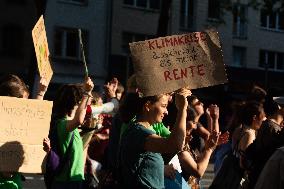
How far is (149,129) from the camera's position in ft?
16.6

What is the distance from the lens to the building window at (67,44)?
3416 centimetres

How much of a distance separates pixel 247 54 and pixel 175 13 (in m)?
4.49

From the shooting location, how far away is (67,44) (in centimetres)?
3472

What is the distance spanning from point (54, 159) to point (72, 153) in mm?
189

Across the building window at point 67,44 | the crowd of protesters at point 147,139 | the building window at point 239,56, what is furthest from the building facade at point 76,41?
the crowd of protesters at point 147,139

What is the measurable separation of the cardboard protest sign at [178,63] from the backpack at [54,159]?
150cm

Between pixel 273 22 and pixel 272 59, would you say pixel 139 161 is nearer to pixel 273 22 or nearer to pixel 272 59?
pixel 272 59

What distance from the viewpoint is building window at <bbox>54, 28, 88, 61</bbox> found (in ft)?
112

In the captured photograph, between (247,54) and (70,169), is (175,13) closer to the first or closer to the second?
(247,54)

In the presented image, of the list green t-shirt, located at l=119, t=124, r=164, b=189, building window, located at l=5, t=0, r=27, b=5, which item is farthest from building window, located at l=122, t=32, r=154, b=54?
green t-shirt, located at l=119, t=124, r=164, b=189

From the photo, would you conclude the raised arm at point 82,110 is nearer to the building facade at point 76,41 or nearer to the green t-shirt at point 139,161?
the green t-shirt at point 139,161

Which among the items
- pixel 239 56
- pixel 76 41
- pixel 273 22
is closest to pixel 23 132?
pixel 76 41

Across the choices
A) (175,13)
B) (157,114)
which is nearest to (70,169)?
(157,114)

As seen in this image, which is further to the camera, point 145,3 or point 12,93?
point 145,3
